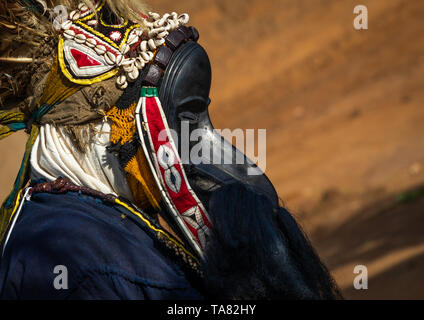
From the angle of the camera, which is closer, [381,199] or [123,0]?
[123,0]

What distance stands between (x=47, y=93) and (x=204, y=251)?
2.79 feet

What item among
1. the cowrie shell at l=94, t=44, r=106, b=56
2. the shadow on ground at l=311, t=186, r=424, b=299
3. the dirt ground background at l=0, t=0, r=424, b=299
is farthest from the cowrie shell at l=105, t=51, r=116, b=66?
the shadow on ground at l=311, t=186, r=424, b=299

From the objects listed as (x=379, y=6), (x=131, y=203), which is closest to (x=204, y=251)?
(x=131, y=203)

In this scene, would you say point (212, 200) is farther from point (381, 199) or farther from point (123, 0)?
point (381, 199)

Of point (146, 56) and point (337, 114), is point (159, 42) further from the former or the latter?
point (337, 114)

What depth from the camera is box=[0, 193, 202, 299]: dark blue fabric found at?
2287 millimetres

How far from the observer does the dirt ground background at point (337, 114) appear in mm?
7719

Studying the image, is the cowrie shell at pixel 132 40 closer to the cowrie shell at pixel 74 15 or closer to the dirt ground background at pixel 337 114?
the cowrie shell at pixel 74 15

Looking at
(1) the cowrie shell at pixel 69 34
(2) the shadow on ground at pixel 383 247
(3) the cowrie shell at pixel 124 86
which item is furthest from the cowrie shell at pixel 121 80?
(2) the shadow on ground at pixel 383 247

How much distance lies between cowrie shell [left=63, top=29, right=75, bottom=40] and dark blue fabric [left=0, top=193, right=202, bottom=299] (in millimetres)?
600

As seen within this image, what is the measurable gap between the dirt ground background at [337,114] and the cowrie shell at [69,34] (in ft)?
9.19

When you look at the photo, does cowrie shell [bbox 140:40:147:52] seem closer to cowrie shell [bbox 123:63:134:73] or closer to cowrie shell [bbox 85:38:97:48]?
cowrie shell [bbox 123:63:134:73]

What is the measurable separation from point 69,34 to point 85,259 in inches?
33.3

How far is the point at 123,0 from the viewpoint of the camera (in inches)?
106
